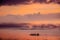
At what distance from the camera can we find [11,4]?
3.81 ft

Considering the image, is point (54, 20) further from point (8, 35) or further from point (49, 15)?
point (8, 35)

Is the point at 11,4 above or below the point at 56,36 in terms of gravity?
above

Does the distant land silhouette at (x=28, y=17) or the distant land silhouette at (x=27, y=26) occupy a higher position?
the distant land silhouette at (x=28, y=17)

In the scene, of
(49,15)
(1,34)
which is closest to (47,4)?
(49,15)

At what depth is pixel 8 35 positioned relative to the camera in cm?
119

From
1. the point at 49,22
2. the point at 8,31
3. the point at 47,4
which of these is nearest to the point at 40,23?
the point at 49,22

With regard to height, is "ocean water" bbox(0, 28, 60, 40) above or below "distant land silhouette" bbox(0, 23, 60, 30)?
below

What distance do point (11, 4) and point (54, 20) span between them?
44cm

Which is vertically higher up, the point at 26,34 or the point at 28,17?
the point at 28,17

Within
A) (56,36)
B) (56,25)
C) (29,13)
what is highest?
(29,13)

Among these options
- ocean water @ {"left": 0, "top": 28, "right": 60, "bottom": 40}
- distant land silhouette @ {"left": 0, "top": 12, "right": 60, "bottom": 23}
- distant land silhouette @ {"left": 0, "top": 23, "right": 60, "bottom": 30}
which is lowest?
ocean water @ {"left": 0, "top": 28, "right": 60, "bottom": 40}

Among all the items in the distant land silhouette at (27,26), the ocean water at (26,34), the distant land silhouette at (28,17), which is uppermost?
the distant land silhouette at (28,17)

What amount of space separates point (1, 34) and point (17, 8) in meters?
0.31

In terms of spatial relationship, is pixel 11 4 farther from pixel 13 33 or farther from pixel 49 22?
pixel 49 22
